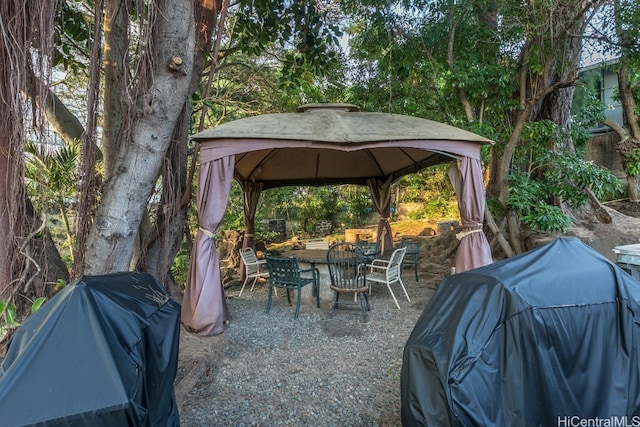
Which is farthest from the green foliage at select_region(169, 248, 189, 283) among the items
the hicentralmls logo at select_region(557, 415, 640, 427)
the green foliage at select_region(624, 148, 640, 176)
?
the green foliage at select_region(624, 148, 640, 176)

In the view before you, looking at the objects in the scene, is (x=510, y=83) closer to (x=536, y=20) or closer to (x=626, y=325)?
(x=536, y=20)

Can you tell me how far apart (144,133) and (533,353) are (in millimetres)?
3098

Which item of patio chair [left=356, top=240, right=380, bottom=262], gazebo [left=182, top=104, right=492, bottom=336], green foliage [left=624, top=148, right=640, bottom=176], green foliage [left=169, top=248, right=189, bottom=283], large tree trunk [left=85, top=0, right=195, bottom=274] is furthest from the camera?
green foliage [left=624, top=148, right=640, bottom=176]

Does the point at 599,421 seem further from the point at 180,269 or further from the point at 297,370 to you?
the point at 180,269

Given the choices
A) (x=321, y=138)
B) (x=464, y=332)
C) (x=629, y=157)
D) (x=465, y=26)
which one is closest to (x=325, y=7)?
(x=465, y=26)

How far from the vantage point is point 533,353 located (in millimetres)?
1579

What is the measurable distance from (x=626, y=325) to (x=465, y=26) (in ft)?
16.9

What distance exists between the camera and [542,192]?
5258mm

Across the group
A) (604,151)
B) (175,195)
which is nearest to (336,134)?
(175,195)

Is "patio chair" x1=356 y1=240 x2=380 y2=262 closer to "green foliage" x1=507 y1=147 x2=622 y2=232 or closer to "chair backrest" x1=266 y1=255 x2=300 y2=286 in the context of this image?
"chair backrest" x1=266 y1=255 x2=300 y2=286

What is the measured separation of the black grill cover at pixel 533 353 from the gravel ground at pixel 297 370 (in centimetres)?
80

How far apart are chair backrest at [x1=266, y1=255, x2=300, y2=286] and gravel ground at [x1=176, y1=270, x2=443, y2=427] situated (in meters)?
0.44

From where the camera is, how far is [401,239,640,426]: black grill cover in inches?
60.6

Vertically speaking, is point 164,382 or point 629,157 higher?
point 629,157
